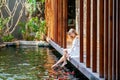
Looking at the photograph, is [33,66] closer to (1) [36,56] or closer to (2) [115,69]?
(1) [36,56]

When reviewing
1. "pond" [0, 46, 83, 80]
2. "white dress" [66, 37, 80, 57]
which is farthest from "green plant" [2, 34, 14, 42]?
"white dress" [66, 37, 80, 57]

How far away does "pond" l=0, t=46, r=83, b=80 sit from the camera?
379 inches

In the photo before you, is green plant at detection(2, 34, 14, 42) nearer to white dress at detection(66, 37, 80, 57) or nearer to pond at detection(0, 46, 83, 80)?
pond at detection(0, 46, 83, 80)

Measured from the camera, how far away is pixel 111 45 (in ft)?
21.5

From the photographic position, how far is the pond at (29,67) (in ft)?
31.6

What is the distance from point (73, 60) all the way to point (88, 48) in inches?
61.9

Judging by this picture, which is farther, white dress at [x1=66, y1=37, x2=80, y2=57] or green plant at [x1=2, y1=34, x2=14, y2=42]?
green plant at [x1=2, y1=34, x2=14, y2=42]

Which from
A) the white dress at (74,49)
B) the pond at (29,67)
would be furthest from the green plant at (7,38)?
the white dress at (74,49)

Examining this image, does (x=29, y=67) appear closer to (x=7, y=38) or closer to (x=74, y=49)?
(x=74, y=49)

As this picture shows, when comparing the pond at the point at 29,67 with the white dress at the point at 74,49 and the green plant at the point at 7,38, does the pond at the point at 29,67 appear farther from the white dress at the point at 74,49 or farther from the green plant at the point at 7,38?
the green plant at the point at 7,38

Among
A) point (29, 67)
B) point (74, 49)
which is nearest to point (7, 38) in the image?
point (29, 67)

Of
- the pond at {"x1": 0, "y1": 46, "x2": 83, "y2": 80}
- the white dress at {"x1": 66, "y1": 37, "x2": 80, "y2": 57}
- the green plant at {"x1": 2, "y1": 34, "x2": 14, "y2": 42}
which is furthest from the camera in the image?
the green plant at {"x1": 2, "y1": 34, "x2": 14, "y2": 42}

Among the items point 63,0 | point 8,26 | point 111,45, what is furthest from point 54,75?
point 8,26

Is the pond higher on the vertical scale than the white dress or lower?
lower
